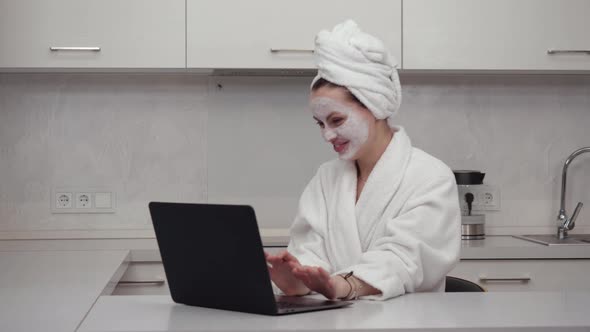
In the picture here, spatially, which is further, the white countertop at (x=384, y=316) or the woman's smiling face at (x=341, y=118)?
the woman's smiling face at (x=341, y=118)

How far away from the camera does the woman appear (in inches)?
65.9

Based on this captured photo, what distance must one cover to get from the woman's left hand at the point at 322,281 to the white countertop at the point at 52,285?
410 millimetres

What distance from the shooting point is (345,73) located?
1782 mm

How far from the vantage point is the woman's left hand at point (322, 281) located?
57.2 inches

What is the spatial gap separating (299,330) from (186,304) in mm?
338

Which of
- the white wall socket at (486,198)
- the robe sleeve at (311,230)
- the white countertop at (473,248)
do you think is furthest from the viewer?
the white wall socket at (486,198)

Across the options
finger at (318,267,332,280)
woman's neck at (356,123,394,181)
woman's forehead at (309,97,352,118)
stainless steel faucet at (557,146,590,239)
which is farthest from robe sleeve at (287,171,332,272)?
stainless steel faucet at (557,146,590,239)

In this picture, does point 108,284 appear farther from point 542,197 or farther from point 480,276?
point 542,197

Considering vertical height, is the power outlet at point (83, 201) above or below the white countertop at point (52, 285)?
above

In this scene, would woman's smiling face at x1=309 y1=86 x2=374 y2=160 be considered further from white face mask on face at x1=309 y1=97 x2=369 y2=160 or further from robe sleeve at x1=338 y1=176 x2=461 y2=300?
robe sleeve at x1=338 y1=176 x2=461 y2=300

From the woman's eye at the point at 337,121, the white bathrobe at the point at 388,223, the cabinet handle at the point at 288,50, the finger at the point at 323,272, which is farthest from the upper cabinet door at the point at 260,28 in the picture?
the finger at the point at 323,272

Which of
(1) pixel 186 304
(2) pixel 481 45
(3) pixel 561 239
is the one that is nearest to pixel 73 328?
(1) pixel 186 304

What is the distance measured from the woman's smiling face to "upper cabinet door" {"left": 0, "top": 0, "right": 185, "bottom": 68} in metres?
1.12

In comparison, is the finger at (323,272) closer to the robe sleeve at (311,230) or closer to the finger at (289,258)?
the finger at (289,258)
